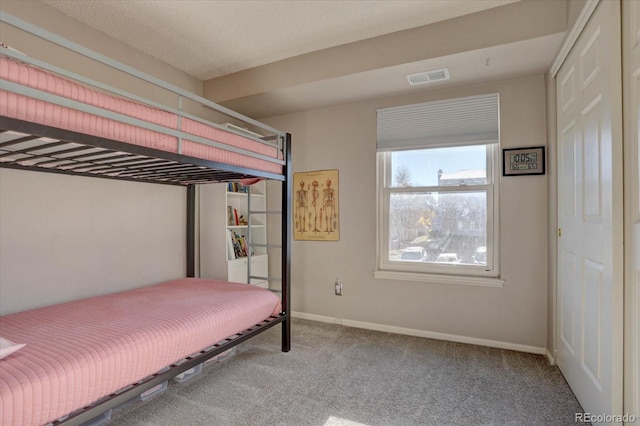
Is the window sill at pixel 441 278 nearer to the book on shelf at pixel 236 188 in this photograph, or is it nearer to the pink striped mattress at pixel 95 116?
the book on shelf at pixel 236 188

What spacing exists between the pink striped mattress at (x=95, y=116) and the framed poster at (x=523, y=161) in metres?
2.17

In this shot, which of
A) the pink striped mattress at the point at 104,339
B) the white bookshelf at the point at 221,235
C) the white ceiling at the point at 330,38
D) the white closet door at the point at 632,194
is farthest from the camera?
the white bookshelf at the point at 221,235

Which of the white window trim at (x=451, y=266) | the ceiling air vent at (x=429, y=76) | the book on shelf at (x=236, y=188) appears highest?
the ceiling air vent at (x=429, y=76)

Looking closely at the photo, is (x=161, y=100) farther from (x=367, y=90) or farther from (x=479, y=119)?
(x=479, y=119)

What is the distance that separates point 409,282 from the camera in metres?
3.00

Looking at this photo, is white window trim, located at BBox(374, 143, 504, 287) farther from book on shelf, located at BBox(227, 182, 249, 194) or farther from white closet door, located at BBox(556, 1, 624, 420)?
book on shelf, located at BBox(227, 182, 249, 194)

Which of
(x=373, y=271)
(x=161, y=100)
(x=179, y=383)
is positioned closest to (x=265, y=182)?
(x=161, y=100)

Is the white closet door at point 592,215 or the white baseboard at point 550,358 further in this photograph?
the white baseboard at point 550,358

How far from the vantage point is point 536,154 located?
256 cm

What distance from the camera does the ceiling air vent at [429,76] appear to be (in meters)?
2.55

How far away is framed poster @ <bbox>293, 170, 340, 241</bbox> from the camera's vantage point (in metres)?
3.34

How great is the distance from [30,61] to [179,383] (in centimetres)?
191

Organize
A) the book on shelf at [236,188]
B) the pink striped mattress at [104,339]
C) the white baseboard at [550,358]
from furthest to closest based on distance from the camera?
the book on shelf at [236,188], the white baseboard at [550,358], the pink striped mattress at [104,339]

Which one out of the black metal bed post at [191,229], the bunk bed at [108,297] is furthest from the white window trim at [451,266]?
the black metal bed post at [191,229]
